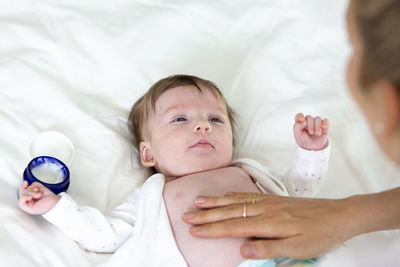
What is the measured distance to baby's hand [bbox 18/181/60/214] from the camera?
4.18 ft

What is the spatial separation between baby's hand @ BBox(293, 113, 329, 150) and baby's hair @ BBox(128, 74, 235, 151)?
0.28m

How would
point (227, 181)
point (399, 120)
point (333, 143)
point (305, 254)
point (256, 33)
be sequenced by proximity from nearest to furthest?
point (399, 120) → point (305, 254) → point (227, 181) → point (333, 143) → point (256, 33)

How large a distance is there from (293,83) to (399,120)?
1.15m

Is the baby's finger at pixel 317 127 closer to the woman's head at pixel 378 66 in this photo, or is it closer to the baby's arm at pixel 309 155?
the baby's arm at pixel 309 155

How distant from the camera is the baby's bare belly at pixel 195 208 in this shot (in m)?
1.27

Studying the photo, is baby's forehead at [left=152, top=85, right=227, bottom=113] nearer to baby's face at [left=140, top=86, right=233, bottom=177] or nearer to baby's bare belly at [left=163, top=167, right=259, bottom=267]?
baby's face at [left=140, top=86, right=233, bottom=177]

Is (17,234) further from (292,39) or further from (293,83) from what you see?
(292,39)

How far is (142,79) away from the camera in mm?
1811

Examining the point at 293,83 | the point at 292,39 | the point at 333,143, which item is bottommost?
the point at 333,143

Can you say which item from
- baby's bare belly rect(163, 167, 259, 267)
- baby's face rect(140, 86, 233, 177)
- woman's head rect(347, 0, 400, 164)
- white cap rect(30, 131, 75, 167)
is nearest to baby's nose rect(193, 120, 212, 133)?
baby's face rect(140, 86, 233, 177)

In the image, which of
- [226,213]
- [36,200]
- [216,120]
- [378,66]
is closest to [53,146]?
[36,200]

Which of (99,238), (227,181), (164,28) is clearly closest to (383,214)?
(227,181)

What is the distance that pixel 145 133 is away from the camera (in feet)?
5.28

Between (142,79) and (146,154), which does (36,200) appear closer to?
(146,154)
